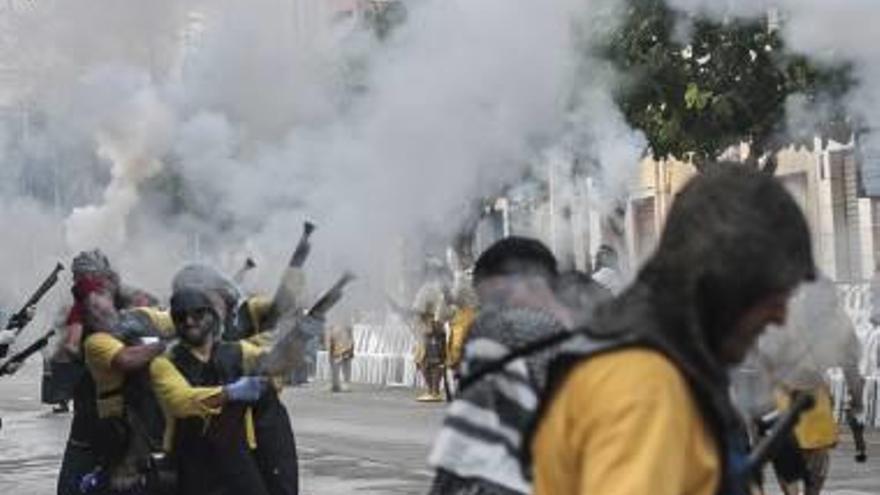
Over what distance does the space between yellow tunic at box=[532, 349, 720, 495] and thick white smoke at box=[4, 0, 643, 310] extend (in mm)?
8671

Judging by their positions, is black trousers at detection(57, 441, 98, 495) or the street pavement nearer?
black trousers at detection(57, 441, 98, 495)

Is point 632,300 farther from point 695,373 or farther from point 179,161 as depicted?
point 179,161

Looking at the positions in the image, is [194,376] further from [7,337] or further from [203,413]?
[7,337]

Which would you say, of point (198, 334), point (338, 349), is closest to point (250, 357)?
point (198, 334)

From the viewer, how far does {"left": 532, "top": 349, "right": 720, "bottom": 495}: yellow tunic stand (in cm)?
247

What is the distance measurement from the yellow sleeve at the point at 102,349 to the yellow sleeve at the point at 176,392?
0.27 meters

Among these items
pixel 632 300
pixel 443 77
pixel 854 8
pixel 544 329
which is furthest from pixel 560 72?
pixel 632 300

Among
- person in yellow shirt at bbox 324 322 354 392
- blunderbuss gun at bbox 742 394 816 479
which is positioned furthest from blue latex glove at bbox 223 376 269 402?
person in yellow shirt at bbox 324 322 354 392

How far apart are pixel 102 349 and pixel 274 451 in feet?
4.17

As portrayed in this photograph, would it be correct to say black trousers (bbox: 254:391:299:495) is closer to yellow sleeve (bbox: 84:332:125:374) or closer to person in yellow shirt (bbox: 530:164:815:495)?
yellow sleeve (bbox: 84:332:125:374)

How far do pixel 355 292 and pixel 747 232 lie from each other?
1158 centimetres

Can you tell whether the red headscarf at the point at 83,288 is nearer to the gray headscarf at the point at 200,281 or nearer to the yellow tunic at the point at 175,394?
the gray headscarf at the point at 200,281

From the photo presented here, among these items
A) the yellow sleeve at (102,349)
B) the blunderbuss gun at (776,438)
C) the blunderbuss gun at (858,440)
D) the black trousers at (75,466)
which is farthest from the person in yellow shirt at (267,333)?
the blunderbuss gun at (858,440)

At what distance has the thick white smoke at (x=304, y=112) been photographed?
1169cm
